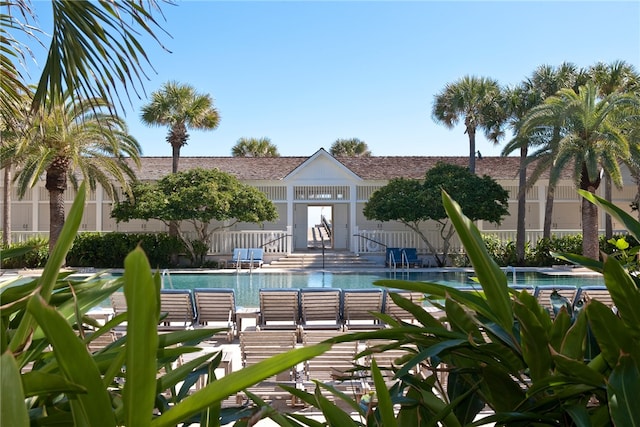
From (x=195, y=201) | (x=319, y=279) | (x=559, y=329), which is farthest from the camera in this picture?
(x=195, y=201)

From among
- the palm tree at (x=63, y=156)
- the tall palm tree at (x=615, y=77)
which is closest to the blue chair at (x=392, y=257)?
the tall palm tree at (x=615, y=77)

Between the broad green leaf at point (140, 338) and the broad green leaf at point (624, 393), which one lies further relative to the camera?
the broad green leaf at point (624, 393)

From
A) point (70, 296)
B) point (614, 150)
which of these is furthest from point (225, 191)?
point (70, 296)

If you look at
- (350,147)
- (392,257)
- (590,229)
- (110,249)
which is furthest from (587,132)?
(350,147)

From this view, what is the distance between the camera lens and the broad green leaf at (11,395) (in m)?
0.64

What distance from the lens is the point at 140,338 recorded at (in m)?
0.74

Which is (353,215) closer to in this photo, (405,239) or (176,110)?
(405,239)

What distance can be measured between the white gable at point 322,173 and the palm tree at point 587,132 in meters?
10.2

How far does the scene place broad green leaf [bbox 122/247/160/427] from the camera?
2.32 ft

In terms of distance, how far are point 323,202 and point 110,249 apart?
36.3 ft

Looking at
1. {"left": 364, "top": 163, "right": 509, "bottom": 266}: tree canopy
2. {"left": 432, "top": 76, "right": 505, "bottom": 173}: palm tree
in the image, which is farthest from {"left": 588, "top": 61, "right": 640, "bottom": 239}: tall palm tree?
{"left": 364, "top": 163, "right": 509, "bottom": 266}: tree canopy

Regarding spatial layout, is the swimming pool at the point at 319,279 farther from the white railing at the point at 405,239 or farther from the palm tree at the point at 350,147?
the palm tree at the point at 350,147

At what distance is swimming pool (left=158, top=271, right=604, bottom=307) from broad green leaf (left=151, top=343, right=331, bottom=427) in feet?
51.5

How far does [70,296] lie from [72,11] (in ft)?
6.07
